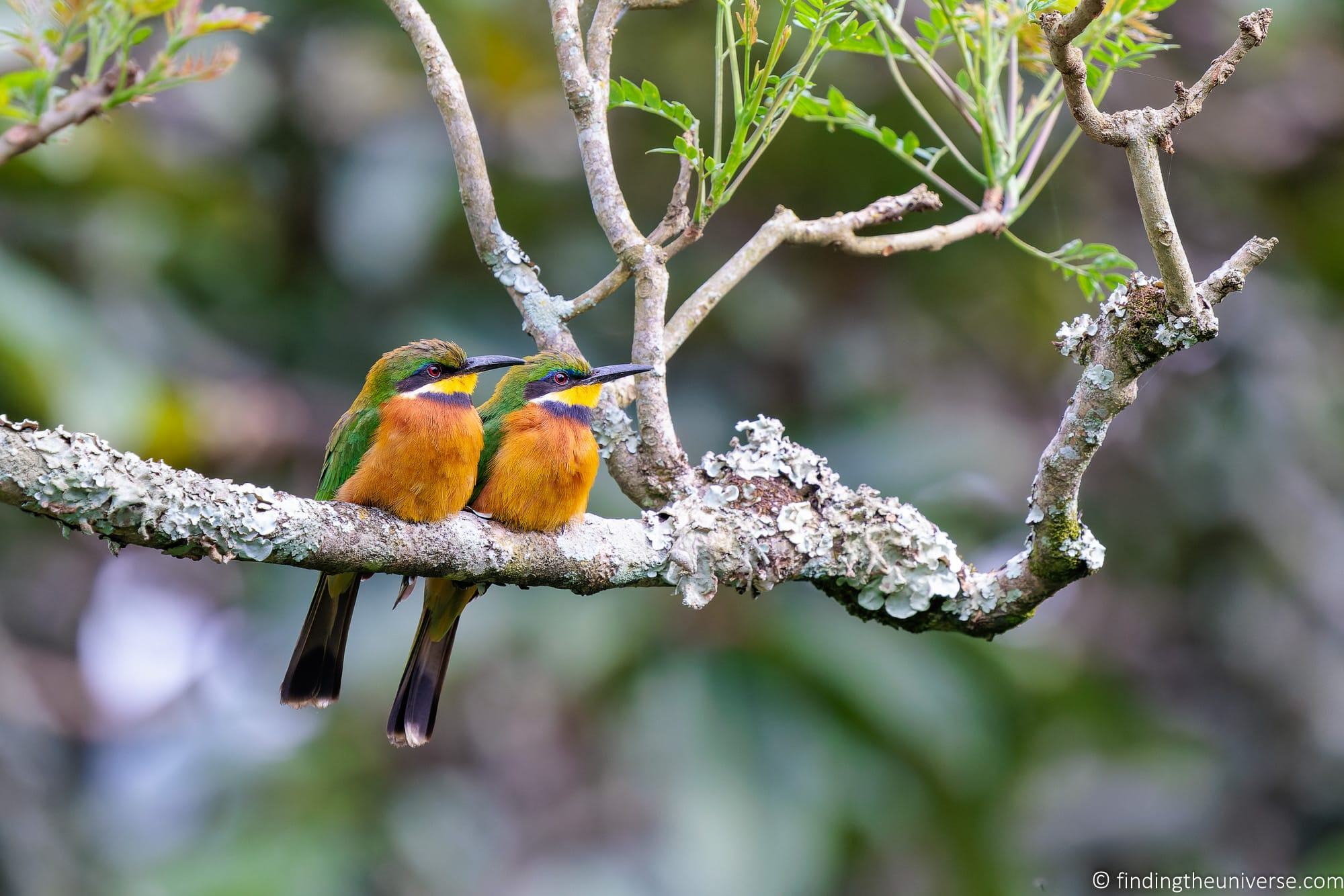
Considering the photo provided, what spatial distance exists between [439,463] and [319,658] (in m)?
0.63

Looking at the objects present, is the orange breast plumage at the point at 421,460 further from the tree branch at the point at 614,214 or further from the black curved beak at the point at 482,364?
the tree branch at the point at 614,214

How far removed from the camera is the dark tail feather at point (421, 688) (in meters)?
3.36

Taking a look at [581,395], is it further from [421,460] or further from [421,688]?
[421,688]

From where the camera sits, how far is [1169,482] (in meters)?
7.35

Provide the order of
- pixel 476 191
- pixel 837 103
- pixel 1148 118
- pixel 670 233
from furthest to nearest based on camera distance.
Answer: pixel 837 103, pixel 476 191, pixel 670 233, pixel 1148 118

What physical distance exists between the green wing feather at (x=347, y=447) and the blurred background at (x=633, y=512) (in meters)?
3.05

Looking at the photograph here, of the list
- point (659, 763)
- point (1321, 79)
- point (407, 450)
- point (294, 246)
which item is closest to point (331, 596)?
point (407, 450)

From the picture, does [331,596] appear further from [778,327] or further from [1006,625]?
[778,327]

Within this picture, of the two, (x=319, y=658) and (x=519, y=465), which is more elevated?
(x=519, y=465)

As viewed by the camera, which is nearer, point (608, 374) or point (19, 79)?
point (19, 79)

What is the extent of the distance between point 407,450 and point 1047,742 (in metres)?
5.81

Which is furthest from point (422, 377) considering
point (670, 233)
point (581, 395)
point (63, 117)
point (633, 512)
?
point (633, 512)

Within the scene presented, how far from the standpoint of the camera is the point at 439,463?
2920mm

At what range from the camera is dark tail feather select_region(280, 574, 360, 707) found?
10.3 feet
